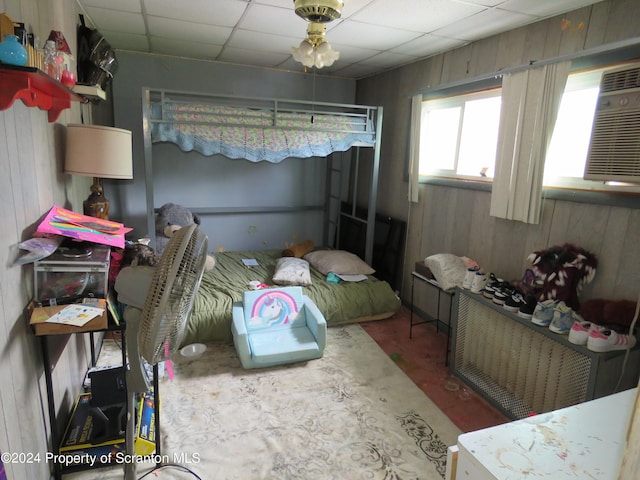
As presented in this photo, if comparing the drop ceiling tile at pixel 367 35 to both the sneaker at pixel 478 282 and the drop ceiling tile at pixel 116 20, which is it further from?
the sneaker at pixel 478 282

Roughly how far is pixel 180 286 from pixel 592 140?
211 centimetres

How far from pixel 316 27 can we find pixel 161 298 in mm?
1393

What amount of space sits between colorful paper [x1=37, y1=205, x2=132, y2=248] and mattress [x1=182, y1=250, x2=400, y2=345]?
Answer: 1121mm

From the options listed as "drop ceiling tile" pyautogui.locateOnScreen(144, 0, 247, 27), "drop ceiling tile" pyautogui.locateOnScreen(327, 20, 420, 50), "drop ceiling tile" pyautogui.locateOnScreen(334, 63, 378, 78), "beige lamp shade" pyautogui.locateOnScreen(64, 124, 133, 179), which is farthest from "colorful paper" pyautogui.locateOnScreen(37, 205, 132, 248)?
"drop ceiling tile" pyautogui.locateOnScreen(334, 63, 378, 78)

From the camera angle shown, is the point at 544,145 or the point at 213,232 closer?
the point at 544,145

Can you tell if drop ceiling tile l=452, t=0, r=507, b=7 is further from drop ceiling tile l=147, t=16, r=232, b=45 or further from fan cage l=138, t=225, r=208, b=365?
fan cage l=138, t=225, r=208, b=365

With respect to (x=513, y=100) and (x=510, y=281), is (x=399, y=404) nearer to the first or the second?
(x=510, y=281)

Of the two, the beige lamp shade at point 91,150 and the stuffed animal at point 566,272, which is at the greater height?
the beige lamp shade at point 91,150

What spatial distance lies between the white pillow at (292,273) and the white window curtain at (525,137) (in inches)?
63.1

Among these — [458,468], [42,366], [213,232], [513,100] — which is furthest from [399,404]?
[213,232]

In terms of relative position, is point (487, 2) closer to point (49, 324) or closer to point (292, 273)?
point (292, 273)

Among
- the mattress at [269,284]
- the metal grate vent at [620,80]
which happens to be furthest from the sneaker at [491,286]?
the metal grate vent at [620,80]

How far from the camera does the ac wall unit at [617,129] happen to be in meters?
1.77

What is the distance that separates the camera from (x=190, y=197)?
4.18 meters
